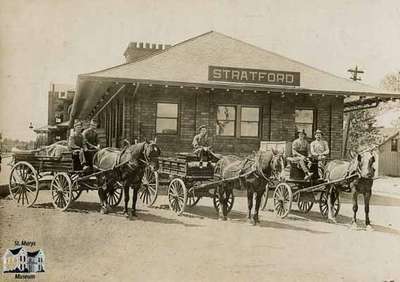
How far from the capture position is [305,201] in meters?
10.9

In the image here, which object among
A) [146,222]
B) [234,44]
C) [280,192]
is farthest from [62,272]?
[234,44]

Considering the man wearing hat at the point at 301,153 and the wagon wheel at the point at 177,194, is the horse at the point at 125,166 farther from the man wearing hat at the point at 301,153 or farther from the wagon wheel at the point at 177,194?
the man wearing hat at the point at 301,153

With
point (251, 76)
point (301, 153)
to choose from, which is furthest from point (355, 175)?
point (251, 76)

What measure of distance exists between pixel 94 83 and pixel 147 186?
11.3 ft

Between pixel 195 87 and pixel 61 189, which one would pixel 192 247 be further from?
pixel 195 87

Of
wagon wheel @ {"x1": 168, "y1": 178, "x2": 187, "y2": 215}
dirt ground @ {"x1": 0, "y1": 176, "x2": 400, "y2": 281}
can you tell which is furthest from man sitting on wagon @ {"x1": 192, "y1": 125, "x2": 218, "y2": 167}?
dirt ground @ {"x1": 0, "y1": 176, "x2": 400, "y2": 281}

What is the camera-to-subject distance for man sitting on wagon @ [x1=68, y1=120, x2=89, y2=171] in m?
9.30

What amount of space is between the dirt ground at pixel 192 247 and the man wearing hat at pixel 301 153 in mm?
1429

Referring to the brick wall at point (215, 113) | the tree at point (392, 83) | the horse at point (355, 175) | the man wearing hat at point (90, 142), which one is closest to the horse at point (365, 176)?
the horse at point (355, 175)

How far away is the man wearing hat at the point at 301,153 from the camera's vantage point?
34.2ft

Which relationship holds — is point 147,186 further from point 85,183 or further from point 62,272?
point 62,272

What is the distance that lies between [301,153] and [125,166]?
4049 millimetres

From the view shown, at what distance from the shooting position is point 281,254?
286 inches

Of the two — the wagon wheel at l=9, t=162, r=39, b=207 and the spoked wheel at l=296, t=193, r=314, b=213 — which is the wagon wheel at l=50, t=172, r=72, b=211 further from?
the spoked wheel at l=296, t=193, r=314, b=213
